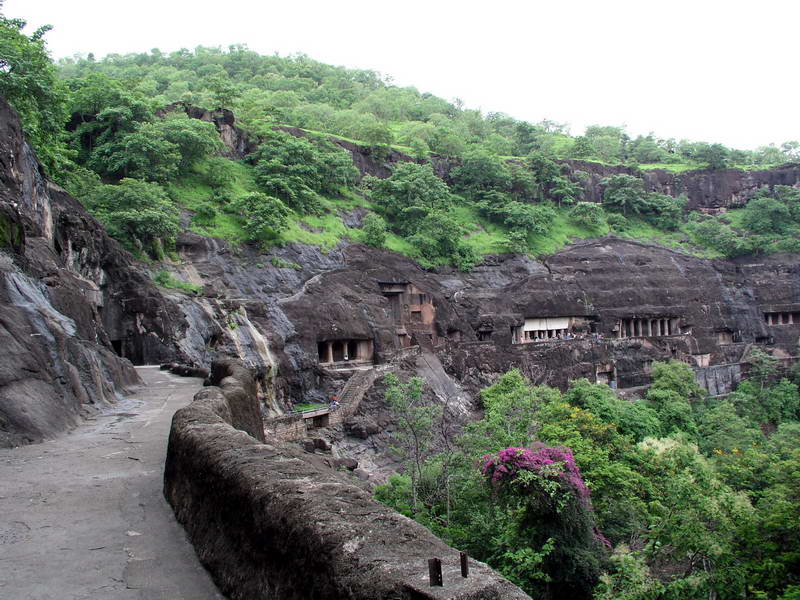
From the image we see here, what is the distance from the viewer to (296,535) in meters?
3.72

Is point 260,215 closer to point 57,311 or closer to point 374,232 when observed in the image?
point 374,232

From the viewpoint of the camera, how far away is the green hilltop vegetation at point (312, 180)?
27.2m

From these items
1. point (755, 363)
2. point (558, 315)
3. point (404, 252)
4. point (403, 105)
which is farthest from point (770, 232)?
point (403, 105)

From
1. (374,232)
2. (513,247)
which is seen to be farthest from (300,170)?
(513,247)

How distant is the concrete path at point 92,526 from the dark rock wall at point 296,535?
0.91 feet

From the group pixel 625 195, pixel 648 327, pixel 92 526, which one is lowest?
pixel 92 526

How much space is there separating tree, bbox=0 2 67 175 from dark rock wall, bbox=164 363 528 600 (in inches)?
826

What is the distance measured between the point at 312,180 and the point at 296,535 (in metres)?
38.0

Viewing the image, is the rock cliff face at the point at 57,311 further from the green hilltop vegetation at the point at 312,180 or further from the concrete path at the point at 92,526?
the green hilltop vegetation at the point at 312,180

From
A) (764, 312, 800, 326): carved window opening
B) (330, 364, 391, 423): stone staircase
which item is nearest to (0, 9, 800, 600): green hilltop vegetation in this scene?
(330, 364, 391, 423): stone staircase

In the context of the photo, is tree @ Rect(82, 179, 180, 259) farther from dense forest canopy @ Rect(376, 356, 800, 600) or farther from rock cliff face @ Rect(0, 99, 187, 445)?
dense forest canopy @ Rect(376, 356, 800, 600)

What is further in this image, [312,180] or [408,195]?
[408,195]

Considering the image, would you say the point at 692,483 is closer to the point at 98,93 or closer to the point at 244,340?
the point at 244,340

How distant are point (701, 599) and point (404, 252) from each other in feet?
97.3
